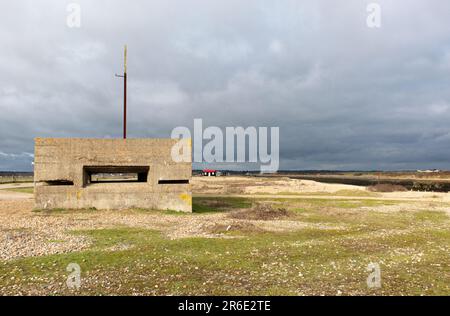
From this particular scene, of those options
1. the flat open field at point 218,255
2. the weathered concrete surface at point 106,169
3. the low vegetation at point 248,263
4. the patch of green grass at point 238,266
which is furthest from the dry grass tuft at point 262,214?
the patch of green grass at point 238,266

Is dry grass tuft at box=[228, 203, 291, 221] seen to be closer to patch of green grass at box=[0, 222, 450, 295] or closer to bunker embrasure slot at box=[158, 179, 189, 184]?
bunker embrasure slot at box=[158, 179, 189, 184]

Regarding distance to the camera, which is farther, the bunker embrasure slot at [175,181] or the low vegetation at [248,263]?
the bunker embrasure slot at [175,181]

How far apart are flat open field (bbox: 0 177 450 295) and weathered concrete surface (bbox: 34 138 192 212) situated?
1.54 meters

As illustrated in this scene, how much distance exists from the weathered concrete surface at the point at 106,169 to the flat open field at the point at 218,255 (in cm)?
154

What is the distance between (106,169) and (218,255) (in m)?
13.8

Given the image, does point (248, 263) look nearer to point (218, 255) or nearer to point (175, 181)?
point (218, 255)

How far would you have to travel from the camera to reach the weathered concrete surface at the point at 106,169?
20.4 meters

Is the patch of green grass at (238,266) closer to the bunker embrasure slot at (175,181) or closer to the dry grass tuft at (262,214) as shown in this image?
the dry grass tuft at (262,214)

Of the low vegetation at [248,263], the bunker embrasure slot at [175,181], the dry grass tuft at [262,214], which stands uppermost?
the bunker embrasure slot at [175,181]

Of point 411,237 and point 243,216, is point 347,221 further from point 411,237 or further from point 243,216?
point 243,216

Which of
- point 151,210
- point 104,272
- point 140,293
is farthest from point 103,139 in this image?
point 140,293

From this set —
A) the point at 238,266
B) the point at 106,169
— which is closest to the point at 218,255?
the point at 238,266

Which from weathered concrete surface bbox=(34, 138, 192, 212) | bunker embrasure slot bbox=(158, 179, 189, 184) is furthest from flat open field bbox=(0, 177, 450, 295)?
bunker embrasure slot bbox=(158, 179, 189, 184)
